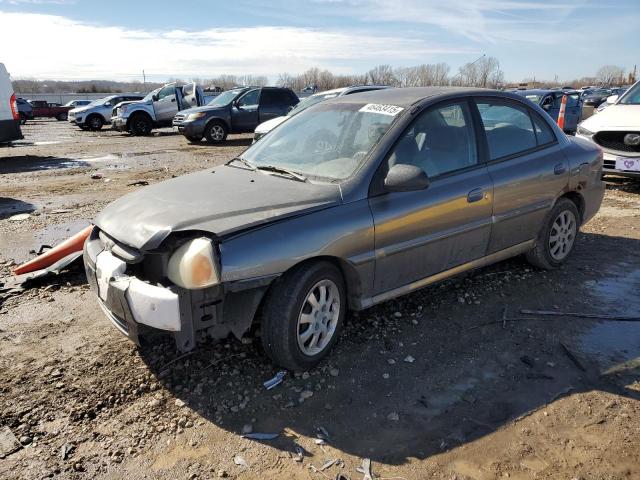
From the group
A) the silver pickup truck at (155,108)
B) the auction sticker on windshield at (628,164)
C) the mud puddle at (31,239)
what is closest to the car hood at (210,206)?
the mud puddle at (31,239)

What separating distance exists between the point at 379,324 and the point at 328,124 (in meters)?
1.60

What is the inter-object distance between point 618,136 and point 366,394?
7098 millimetres

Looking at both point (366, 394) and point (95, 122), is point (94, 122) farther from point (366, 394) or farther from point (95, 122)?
point (366, 394)

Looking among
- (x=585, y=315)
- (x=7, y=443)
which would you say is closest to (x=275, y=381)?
(x=7, y=443)

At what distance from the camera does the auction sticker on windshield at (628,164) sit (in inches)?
300

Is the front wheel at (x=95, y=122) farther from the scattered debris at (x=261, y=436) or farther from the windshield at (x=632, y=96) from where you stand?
the scattered debris at (x=261, y=436)

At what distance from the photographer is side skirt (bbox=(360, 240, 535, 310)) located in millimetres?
3400

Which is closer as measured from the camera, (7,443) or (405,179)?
(7,443)

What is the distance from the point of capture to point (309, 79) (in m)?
89.7

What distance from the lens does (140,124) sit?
2089 cm

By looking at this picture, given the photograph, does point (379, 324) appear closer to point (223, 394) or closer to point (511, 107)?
point (223, 394)

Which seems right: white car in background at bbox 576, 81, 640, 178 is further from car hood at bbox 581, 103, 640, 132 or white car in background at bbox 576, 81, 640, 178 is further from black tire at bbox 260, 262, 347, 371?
black tire at bbox 260, 262, 347, 371

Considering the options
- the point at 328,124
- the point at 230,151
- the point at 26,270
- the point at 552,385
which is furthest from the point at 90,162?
the point at 552,385

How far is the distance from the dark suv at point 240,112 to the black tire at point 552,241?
1309 cm
